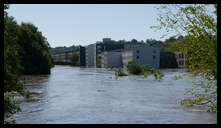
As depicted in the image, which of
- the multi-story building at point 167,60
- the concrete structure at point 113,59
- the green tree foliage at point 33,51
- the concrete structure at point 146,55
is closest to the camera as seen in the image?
the green tree foliage at point 33,51

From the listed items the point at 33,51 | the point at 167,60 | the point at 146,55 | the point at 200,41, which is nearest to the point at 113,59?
the point at 146,55

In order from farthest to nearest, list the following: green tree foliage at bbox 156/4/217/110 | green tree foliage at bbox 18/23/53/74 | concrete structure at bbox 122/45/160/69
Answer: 1. concrete structure at bbox 122/45/160/69
2. green tree foliage at bbox 18/23/53/74
3. green tree foliage at bbox 156/4/217/110

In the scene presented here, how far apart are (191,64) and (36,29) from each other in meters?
83.3

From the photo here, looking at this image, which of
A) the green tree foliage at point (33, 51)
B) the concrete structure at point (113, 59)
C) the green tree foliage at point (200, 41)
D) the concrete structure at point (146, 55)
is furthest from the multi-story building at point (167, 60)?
the green tree foliage at point (200, 41)

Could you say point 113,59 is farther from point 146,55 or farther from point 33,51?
point 33,51

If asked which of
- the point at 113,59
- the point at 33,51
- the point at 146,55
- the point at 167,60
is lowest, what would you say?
the point at 167,60

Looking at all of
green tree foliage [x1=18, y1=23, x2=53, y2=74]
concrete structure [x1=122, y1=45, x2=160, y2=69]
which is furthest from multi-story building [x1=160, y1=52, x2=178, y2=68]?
green tree foliage [x1=18, y1=23, x2=53, y2=74]

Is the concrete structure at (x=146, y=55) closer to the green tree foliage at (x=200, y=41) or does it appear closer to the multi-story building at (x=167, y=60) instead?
the multi-story building at (x=167, y=60)

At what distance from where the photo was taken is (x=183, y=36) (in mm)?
9344

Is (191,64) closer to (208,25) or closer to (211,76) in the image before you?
(211,76)

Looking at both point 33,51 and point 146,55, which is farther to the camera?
point 146,55

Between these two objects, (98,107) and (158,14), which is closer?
(158,14)

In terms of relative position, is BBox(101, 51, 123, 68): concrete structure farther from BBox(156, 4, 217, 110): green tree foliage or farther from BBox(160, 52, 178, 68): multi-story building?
BBox(156, 4, 217, 110): green tree foliage
